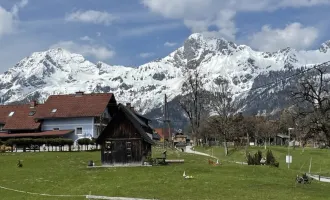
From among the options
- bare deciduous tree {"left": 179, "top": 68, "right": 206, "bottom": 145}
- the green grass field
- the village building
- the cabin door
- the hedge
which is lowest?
the green grass field

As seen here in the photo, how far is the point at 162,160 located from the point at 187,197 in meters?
27.7

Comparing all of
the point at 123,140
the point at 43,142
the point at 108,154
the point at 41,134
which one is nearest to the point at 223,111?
the point at 41,134

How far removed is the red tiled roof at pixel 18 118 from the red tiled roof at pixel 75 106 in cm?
202

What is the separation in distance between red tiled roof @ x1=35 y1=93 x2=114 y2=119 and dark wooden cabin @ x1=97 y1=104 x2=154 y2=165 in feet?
123

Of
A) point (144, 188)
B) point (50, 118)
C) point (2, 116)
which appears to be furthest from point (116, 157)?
point (2, 116)

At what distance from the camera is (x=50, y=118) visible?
10600 cm

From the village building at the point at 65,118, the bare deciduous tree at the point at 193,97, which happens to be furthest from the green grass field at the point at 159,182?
the bare deciduous tree at the point at 193,97

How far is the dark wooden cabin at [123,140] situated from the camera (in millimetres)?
66062

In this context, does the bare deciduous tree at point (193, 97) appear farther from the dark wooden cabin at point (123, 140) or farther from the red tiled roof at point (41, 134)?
the dark wooden cabin at point (123, 140)

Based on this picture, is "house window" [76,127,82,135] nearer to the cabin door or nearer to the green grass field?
the cabin door

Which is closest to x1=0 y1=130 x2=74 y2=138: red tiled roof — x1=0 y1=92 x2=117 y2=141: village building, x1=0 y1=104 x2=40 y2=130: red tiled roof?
x1=0 y1=92 x2=117 y2=141: village building

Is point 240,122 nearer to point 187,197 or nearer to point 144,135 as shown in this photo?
point 144,135

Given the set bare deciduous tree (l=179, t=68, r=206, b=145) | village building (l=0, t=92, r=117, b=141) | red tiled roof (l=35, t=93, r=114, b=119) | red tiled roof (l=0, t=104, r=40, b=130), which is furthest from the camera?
bare deciduous tree (l=179, t=68, r=206, b=145)

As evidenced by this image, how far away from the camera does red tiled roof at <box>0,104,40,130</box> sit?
105250mm
